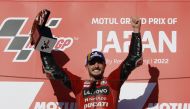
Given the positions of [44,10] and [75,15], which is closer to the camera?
[44,10]

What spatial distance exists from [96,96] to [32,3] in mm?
901

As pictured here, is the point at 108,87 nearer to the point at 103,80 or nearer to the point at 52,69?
the point at 103,80

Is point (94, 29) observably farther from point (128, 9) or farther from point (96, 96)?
point (96, 96)

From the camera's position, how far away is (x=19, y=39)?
13.5ft

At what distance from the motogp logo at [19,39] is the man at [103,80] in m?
0.42

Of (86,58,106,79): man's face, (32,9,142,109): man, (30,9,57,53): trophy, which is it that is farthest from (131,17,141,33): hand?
(30,9,57,53): trophy

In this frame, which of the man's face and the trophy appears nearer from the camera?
the man's face

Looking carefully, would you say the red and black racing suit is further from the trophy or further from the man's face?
the trophy

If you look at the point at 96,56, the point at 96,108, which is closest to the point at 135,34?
the point at 96,56

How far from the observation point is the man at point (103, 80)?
12.0 feet

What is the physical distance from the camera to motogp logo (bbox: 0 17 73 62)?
4105 millimetres

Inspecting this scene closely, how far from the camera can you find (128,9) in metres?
4.09

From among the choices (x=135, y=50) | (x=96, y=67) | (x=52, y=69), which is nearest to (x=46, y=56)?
(x=52, y=69)

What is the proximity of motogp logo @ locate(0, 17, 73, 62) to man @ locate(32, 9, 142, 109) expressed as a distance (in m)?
0.42
